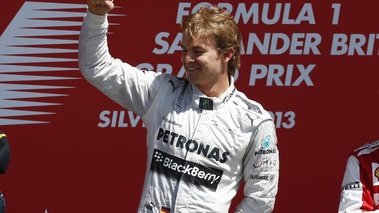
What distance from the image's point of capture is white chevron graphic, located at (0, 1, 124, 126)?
4.31 metres

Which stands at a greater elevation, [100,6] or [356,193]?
[100,6]

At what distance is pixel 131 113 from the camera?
440 centimetres

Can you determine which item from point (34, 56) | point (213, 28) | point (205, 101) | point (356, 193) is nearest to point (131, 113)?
point (34, 56)

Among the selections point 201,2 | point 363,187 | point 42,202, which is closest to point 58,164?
point 42,202

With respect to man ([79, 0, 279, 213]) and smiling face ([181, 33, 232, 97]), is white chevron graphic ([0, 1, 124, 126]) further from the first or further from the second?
smiling face ([181, 33, 232, 97])

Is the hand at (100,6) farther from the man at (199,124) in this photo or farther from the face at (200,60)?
the face at (200,60)

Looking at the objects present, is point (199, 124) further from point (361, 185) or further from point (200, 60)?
point (361, 185)

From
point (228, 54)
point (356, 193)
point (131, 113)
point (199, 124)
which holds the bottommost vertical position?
point (356, 193)

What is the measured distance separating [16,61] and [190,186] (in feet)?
4.38

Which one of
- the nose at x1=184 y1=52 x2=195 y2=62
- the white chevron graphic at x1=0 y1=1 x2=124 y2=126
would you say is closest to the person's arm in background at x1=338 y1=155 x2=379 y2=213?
the nose at x1=184 y1=52 x2=195 y2=62

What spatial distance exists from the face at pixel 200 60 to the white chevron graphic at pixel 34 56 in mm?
1112

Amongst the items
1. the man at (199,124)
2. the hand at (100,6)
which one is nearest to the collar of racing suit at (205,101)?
the man at (199,124)

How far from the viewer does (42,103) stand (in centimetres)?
435

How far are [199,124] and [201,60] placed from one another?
0.75ft
